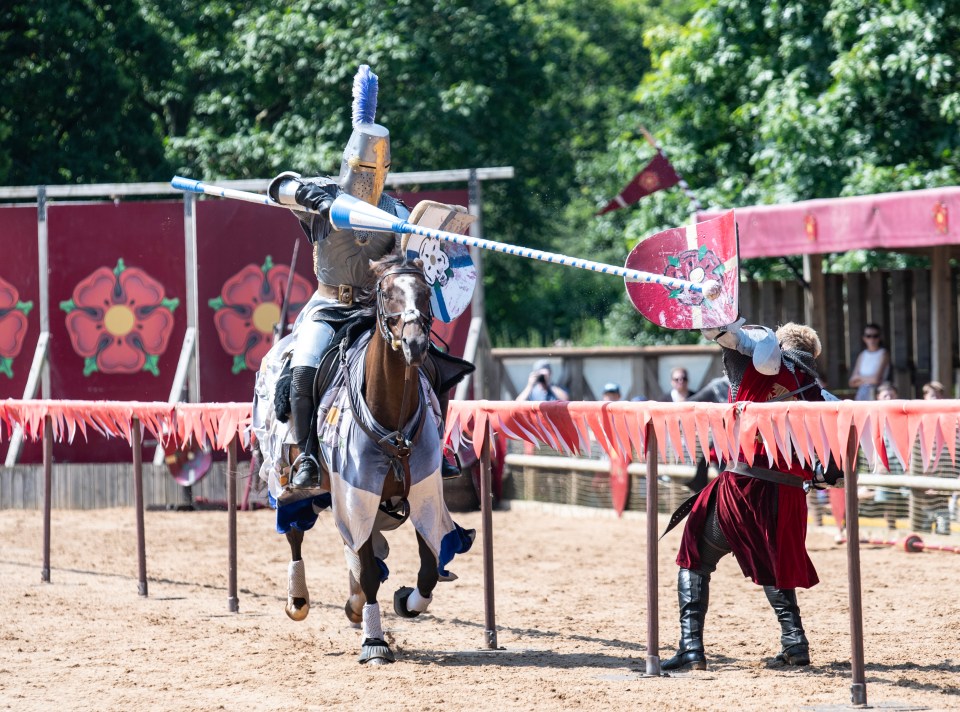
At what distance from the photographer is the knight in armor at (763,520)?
618 cm

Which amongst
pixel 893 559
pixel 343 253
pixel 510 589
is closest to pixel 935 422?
pixel 343 253

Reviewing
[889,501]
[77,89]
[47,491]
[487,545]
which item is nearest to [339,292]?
[487,545]

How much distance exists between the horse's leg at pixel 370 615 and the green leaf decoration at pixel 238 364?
28.0 feet

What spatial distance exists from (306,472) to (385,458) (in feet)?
1.98

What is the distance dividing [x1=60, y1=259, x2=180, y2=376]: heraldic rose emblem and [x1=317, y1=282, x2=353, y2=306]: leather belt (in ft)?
26.0

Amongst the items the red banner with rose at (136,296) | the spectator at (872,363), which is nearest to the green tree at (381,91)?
the red banner with rose at (136,296)

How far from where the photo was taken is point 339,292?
7.45 metres

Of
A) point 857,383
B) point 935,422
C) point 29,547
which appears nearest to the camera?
point 935,422

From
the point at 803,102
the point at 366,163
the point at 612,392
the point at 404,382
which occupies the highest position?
the point at 803,102

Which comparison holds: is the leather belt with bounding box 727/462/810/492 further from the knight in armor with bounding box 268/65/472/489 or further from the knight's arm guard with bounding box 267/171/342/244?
the knight's arm guard with bounding box 267/171/342/244

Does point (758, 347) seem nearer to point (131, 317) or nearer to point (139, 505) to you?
point (139, 505)

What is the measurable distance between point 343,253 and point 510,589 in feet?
9.86

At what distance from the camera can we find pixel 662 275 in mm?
5770

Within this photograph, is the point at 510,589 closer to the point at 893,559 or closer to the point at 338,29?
the point at 893,559
